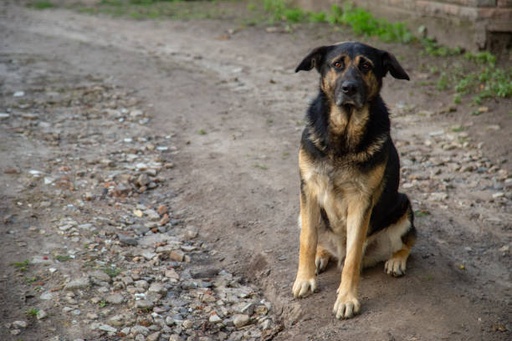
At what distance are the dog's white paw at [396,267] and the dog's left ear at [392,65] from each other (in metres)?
1.39

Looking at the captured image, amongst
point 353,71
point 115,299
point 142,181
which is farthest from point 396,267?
point 142,181

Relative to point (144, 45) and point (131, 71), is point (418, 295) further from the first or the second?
point (144, 45)

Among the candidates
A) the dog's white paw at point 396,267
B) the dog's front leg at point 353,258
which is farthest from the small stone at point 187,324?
the dog's white paw at point 396,267

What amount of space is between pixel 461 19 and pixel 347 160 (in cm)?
678

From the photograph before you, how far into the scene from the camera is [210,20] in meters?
14.9

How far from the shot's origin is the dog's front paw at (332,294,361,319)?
440cm

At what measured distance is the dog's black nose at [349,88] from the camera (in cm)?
431

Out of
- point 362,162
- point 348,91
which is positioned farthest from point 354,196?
point 348,91

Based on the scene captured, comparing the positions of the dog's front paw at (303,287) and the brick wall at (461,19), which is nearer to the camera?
the dog's front paw at (303,287)

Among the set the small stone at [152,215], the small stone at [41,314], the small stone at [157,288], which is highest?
the small stone at [152,215]

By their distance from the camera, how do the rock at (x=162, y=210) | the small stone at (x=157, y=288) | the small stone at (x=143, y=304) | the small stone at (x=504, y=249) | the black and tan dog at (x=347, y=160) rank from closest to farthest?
the black and tan dog at (x=347, y=160) → the small stone at (x=143, y=304) → the small stone at (x=157, y=288) → the small stone at (x=504, y=249) → the rock at (x=162, y=210)

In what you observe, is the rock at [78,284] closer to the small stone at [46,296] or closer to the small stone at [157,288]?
the small stone at [46,296]

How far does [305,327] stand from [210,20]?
→ 11473mm

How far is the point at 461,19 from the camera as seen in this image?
10234mm
